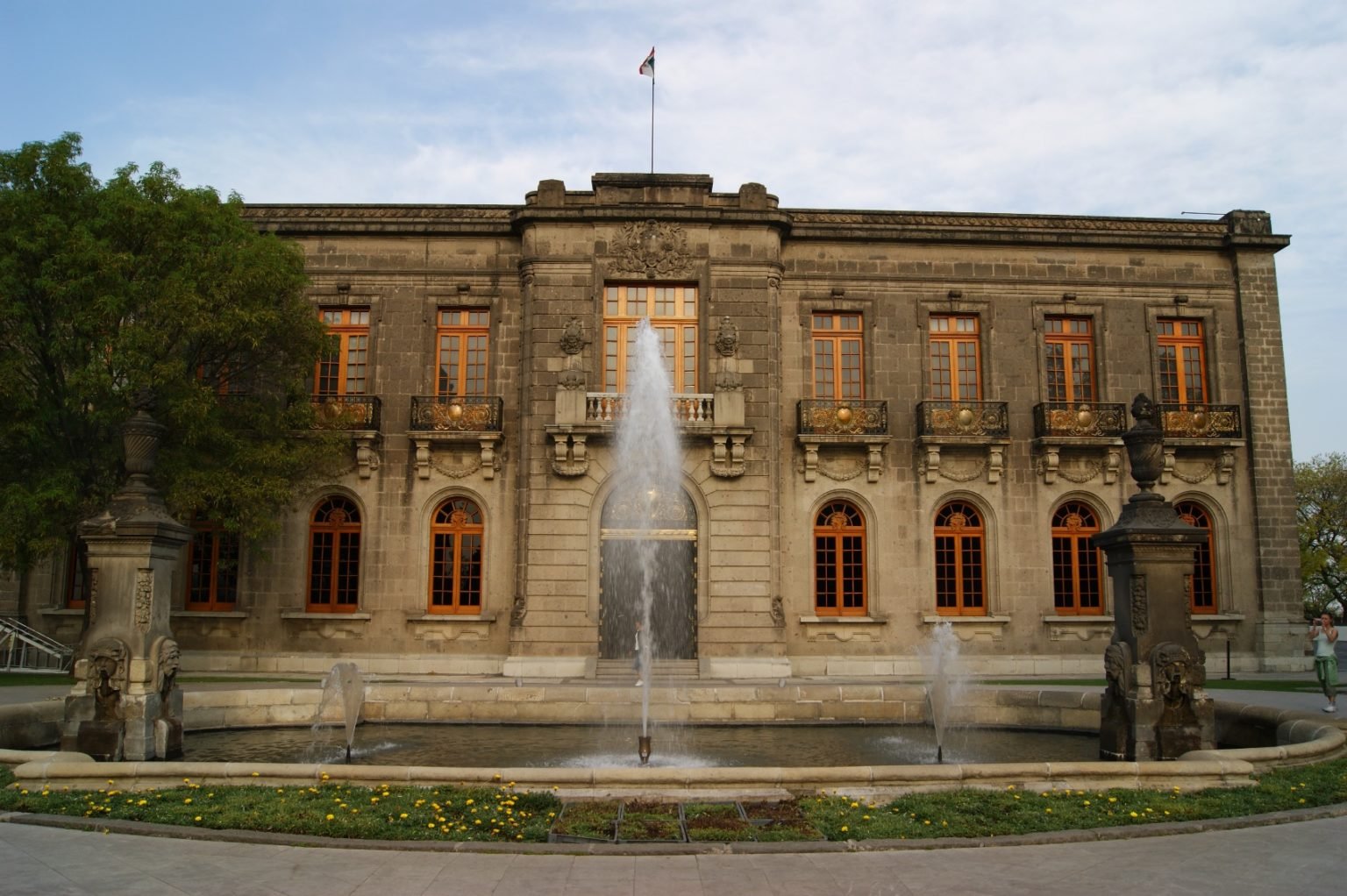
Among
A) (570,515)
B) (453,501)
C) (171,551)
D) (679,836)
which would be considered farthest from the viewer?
(453,501)

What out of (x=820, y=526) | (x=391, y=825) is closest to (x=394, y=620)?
(x=820, y=526)

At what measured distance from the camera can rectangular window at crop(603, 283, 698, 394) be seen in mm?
24594

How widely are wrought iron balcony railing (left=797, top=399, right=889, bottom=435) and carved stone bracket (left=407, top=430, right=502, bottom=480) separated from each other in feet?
24.8

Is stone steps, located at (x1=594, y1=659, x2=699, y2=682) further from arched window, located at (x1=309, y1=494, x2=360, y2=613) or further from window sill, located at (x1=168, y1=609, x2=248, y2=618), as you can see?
window sill, located at (x1=168, y1=609, x2=248, y2=618)

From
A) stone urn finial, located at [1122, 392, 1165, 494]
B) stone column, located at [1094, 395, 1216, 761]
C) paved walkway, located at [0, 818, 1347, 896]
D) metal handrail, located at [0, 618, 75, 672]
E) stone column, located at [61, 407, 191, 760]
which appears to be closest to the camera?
paved walkway, located at [0, 818, 1347, 896]

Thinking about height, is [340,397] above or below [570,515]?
above

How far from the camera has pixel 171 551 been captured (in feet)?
44.0

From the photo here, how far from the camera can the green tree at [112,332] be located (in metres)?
18.8

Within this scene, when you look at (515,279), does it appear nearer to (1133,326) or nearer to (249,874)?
(1133,326)

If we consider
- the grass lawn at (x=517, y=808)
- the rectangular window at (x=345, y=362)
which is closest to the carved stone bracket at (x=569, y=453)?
the rectangular window at (x=345, y=362)

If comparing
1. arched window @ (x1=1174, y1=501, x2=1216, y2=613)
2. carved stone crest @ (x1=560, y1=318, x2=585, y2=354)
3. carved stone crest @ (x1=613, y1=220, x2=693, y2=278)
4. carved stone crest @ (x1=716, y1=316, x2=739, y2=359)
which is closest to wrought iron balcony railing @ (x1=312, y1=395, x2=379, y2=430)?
carved stone crest @ (x1=560, y1=318, x2=585, y2=354)

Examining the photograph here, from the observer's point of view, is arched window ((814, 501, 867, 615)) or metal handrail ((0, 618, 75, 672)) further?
arched window ((814, 501, 867, 615))

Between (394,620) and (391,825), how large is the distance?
55.1 ft

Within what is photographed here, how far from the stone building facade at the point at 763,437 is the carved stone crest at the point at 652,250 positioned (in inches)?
3.2
